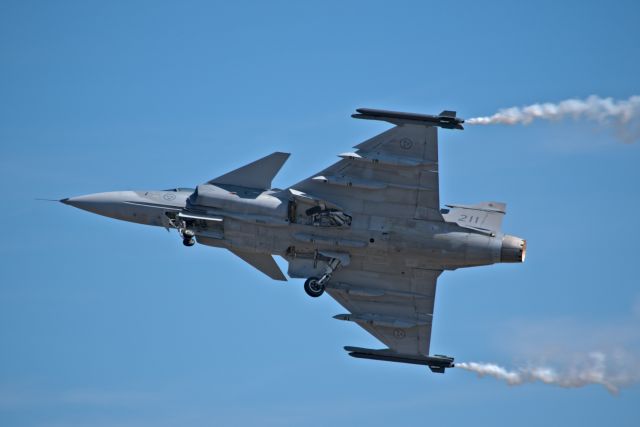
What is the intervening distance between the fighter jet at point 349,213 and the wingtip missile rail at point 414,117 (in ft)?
0.09

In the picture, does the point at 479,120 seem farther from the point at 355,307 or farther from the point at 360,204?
the point at 355,307

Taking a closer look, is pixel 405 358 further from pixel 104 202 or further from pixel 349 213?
pixel 104 202

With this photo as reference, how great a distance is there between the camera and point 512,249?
3381 cm

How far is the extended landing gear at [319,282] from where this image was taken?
3544 centimetres

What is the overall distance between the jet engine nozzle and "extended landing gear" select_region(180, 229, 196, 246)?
8.69 m

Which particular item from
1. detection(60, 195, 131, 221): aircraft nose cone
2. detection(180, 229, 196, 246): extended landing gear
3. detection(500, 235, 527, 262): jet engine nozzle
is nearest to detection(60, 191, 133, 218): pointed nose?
detection(60, 195, 131, 221): aircraft nose cone

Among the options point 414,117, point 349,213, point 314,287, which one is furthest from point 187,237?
point 414,117

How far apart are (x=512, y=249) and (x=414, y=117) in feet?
15.0

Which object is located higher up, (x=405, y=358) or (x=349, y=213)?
(x=349, y=213)

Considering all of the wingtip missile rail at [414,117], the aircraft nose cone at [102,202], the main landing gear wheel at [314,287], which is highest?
the wingtip missile rail at [414,117]

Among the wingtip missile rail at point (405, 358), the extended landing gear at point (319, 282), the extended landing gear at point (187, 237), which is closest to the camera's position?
the extended landing gear at point (187, 237)

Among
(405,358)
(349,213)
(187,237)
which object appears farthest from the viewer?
(405,358)

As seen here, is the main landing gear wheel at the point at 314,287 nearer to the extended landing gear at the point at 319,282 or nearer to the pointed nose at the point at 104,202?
the extended landing gear at the point at 319,282

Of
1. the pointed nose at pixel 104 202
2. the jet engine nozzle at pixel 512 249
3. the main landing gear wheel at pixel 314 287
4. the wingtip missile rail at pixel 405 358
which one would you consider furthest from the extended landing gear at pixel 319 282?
the pointed nose at pixel 104 202
